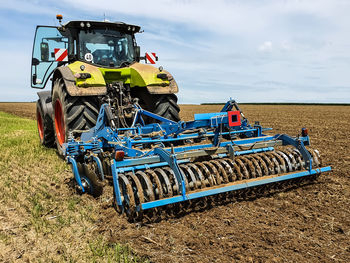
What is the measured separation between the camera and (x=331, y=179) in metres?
4.50

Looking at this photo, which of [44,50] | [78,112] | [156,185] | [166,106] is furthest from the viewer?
[44,50]

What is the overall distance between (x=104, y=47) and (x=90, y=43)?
10.0 inches

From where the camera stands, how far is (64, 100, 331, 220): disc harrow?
3215mm

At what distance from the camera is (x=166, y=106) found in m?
5.46

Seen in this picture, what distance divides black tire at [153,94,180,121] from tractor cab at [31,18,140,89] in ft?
3.51

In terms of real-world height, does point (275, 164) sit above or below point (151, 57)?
below

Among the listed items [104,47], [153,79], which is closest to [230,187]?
[153,79]

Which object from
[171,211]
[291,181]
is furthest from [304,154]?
[171,211]

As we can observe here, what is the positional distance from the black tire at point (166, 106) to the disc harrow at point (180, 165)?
0.69 meters

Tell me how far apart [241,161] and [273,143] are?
74 cm

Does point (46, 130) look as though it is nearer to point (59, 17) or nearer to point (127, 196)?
point (59, 17)

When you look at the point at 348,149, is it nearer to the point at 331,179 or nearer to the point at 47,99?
the point at 331,179

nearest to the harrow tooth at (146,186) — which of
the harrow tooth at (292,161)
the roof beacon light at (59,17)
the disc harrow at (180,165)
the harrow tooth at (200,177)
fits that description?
the disc harrow at (180,165)

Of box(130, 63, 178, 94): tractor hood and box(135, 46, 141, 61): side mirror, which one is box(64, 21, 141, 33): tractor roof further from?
box(130, 63, 178, 94): tractor hood
